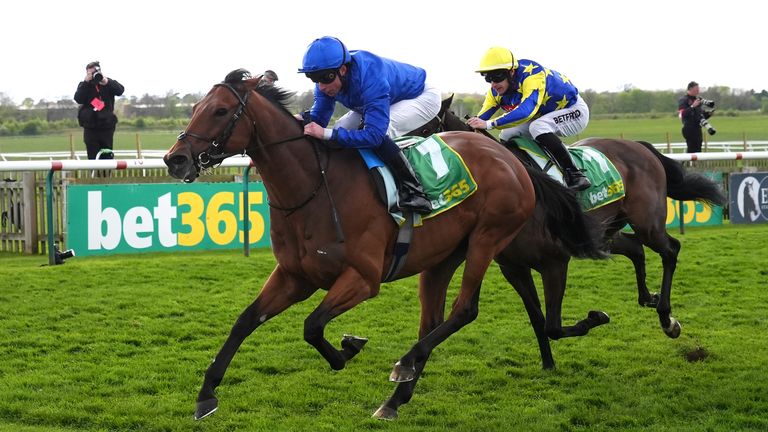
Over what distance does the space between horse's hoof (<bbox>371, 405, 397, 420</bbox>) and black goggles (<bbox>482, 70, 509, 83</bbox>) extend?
2.24 metres

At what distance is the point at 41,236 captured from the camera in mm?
9945

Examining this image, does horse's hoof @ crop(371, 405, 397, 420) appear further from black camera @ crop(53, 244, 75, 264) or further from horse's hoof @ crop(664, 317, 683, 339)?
black camera @ crop(53, 244, 75, 264)

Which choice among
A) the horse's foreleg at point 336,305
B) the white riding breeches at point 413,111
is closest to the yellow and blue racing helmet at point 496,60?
the white riding breeches at point 413,111

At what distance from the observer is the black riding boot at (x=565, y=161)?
6398 millimetres

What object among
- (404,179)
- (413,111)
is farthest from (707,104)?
(404,179)

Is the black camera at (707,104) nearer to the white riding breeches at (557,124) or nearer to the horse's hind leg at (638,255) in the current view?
the horse's hind leg at (638,255)

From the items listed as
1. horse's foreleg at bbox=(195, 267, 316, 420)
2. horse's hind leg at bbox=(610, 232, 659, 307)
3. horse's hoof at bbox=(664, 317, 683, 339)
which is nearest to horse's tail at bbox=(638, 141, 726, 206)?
horse's hind leg at bbox=(610, 232, 659, 307)

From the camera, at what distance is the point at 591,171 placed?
21.8 feet

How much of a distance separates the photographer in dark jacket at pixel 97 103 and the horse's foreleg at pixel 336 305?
7161 millimetres

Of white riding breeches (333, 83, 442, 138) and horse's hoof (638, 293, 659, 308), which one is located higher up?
white riding breeches (333, 83, 442, 138)

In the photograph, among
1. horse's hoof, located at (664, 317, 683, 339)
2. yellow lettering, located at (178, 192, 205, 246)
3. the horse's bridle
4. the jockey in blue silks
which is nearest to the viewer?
the horse's bridle

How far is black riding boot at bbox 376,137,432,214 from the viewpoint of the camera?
16.3 ft

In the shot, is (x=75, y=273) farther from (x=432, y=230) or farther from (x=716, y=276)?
(x=716, y=276)

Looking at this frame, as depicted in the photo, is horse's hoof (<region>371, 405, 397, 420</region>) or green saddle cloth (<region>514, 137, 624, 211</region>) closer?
horse's hoof (<region>371, 405, 397, 420</region>)
